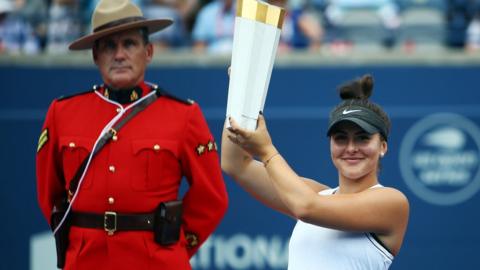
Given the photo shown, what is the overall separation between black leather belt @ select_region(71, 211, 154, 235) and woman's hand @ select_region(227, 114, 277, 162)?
5.35 ft

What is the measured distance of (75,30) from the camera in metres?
8.95

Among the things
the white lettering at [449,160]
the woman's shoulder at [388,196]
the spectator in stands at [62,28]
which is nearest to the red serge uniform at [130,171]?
the woman's shoulder at [388,196]

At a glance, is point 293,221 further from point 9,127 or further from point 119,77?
point 119,77

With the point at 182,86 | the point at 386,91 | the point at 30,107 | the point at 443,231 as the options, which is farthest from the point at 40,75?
the point at 443,231

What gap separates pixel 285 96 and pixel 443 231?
161 cm

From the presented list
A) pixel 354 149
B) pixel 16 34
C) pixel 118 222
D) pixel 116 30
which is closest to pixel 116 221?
pixel 118 222

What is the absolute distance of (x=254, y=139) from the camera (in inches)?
127

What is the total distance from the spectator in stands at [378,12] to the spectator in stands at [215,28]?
2.68 feet

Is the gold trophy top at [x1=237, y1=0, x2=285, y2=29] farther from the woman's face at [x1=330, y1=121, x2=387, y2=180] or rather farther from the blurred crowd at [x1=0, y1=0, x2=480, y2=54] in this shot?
the blurred crowd at [x1=0, y1=0, x2=480, y2=54]

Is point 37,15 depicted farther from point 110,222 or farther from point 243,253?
point 110,222

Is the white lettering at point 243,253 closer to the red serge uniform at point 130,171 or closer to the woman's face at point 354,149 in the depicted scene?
the red serge uniform at point 130,171

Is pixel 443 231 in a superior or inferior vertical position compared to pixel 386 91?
inferior

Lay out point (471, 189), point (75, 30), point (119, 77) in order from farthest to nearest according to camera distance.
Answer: point (75, 30) < point (471, 189) < point (119, 77)

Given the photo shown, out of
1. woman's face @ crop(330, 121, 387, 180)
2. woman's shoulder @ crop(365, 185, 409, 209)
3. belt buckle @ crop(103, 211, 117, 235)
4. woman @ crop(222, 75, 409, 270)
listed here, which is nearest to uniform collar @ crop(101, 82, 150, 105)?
belt buckle @ crop(103, 211, 117, 235)
